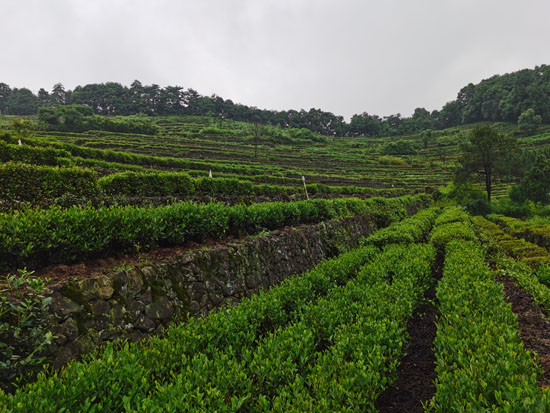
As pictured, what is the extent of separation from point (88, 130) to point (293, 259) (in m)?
67.8

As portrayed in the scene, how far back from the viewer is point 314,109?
142 metres

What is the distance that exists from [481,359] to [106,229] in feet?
20.6

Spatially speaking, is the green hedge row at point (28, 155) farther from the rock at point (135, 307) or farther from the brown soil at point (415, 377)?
the brown soil at point (415, 377)

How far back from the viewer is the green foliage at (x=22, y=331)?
9.11 feet

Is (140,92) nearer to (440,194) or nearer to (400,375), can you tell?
(440,194)

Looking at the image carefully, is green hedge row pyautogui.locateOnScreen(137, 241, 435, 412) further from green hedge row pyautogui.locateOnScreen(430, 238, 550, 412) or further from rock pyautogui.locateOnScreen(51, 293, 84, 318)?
rock pyautogui.locateOnScreen(51, 293, 84, 318)

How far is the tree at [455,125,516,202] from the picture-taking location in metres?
34.3

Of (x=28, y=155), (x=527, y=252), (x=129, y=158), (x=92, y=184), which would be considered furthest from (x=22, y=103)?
(x=527, y=252)

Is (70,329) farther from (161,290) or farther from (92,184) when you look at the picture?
(92,184)

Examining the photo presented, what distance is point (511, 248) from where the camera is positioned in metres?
12.5

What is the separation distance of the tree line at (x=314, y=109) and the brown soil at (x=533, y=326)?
122 metres

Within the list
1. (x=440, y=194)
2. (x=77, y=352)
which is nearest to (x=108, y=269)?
(x=77, y=352)

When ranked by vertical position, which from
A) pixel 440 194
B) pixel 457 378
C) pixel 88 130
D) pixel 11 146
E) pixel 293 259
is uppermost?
pixel 88 130

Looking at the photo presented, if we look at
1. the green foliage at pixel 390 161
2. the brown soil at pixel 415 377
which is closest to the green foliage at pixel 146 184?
the brown soil at pixel 415 377
